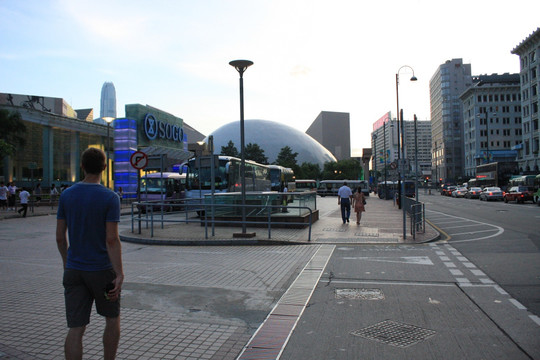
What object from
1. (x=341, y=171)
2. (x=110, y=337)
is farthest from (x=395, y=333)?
(x=341, y=171)

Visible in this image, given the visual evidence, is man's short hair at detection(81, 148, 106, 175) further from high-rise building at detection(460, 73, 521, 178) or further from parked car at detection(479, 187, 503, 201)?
high-rise building at detection(460, 73, 521, 178)

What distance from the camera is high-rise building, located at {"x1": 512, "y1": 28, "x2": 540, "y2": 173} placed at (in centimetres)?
7175

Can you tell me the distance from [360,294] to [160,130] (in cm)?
4240

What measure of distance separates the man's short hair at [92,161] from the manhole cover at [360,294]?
4.19 m

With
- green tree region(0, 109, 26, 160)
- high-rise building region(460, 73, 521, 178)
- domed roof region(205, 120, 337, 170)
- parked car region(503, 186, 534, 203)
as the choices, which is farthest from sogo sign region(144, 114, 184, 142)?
high-rise building region(460, 73, 521, 178)

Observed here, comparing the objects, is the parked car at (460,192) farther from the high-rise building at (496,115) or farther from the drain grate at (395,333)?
the drain grate at (395,333)

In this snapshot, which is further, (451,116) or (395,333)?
(451,116)

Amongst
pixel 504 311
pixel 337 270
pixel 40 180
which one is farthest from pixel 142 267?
pixel 40 180

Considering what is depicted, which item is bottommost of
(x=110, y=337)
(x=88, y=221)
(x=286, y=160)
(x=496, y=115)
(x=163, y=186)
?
(x=110, y=337)

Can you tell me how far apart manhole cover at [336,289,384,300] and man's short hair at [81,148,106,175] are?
419 cm

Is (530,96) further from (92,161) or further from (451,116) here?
(92,161)

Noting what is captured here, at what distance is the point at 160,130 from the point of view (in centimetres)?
4603

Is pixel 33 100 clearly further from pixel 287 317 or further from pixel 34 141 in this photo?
pixel 287 317

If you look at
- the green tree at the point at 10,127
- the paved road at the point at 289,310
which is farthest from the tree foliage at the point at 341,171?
the paved road at the point at 289,310
